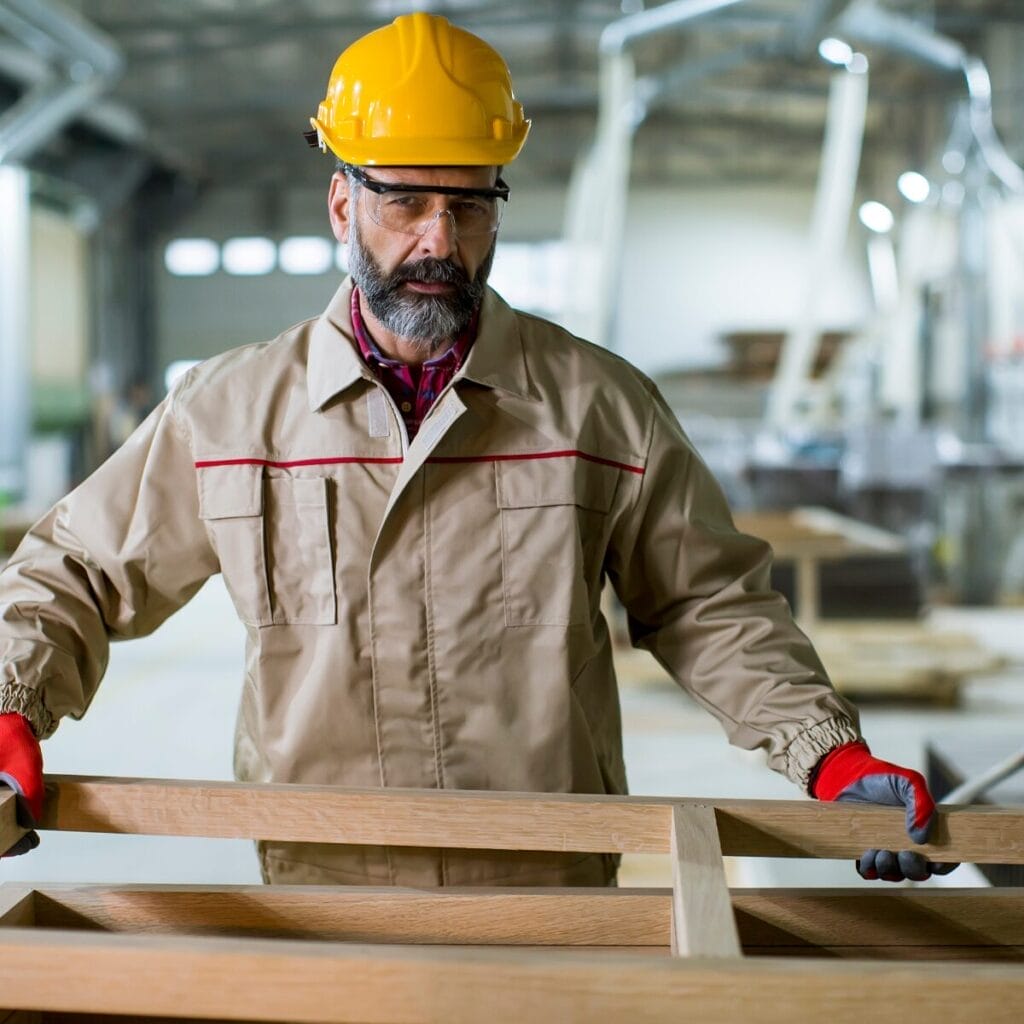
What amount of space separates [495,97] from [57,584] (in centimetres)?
100

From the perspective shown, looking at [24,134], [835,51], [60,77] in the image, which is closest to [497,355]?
[835,51]

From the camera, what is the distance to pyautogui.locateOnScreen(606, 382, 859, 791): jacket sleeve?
1.95m

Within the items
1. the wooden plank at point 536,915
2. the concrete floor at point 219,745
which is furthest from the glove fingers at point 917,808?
the concrete floor at point 219,745

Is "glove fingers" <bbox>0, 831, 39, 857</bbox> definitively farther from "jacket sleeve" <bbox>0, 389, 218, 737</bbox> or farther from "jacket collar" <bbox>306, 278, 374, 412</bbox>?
"jacket collar" <bbox>306, 278, 374, 412</bbox>

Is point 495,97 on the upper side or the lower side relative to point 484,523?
upper

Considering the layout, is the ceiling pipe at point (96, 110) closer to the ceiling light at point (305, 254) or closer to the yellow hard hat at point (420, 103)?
the ceiling light at point (305, 254)

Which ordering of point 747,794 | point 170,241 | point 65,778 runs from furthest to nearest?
point 170,241, point 747,794, point 65,778

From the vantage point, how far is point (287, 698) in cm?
198

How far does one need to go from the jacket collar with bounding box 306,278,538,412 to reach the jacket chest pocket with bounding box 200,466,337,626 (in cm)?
14

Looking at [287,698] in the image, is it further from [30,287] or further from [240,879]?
[30,287]

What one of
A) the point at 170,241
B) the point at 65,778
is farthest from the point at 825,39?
the point at 170,241

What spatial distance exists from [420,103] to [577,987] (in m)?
1.28

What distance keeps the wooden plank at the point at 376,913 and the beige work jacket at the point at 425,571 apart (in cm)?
25

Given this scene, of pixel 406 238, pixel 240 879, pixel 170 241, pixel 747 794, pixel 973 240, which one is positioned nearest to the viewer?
pixel 406 238
